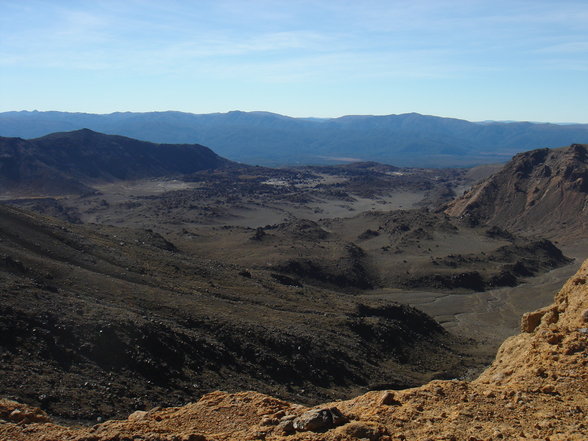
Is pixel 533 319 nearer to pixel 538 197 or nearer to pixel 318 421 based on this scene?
pixel 318 421

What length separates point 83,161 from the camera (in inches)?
5192

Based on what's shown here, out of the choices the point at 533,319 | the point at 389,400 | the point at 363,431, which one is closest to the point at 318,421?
the point at 363,431

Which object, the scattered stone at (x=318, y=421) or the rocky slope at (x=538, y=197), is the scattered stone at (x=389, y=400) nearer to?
the scattered stone at (x=318, y=421)

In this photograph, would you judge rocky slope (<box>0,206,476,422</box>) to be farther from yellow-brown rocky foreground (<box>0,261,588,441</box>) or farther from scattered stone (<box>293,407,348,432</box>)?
scattered stone (<box>293,407,348,432</box>)

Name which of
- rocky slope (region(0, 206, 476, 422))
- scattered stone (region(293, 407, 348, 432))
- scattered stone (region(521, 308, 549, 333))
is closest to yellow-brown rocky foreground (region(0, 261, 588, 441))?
scattered stone (region(293, 407, 348, 432))

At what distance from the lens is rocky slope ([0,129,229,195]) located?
11100 centimetres

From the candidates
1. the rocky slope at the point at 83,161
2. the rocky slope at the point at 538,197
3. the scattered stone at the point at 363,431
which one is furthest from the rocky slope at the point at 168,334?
the rocky slope at the point at 83,161

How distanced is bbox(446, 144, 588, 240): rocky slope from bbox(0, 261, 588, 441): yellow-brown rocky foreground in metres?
60.4

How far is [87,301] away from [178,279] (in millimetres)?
8617

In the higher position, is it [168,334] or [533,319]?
[533,319]

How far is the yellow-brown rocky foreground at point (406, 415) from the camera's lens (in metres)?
6.68

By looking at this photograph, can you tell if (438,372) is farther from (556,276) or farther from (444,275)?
(556,276)

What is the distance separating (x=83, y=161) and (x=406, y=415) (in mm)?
136085

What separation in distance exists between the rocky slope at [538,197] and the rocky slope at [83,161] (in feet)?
251
